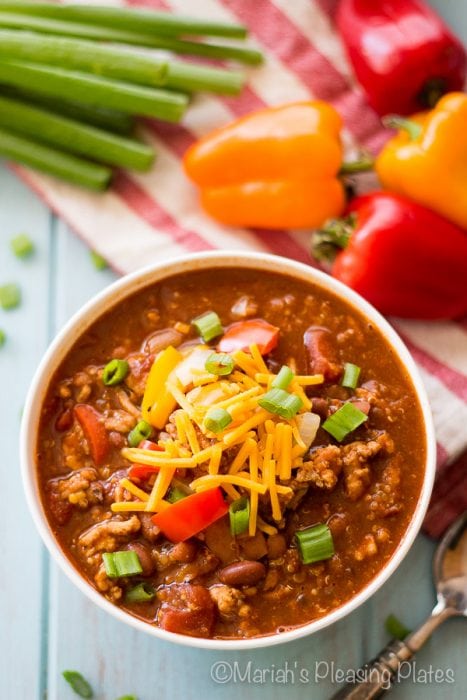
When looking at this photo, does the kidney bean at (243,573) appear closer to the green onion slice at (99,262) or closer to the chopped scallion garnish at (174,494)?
the chopped scallion garnish at (174,494)

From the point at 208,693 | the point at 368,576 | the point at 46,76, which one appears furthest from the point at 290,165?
the point at 208,693

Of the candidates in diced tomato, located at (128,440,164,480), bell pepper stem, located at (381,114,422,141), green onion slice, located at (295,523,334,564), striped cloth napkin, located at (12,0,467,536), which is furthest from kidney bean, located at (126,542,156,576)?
bell pepper stem, located at (381,114,422,141)

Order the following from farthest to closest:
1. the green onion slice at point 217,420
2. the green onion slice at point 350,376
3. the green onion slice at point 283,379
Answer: the green onion slice at point 350,376 → the green onion slice at point 283,379 → the green onion slice at point 217,420

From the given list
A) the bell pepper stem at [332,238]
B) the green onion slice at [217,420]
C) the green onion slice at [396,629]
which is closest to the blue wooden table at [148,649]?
the green onion slice at [396,629]

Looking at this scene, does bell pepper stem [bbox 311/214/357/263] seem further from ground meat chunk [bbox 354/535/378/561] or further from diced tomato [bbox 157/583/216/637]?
diced tomato [bbox 157/583/216/637]

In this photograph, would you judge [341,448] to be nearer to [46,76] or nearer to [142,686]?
[142,686]

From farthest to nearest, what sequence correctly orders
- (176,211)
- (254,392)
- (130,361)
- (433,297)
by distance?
(176,211), (433,297), (130,361), (254,392)
